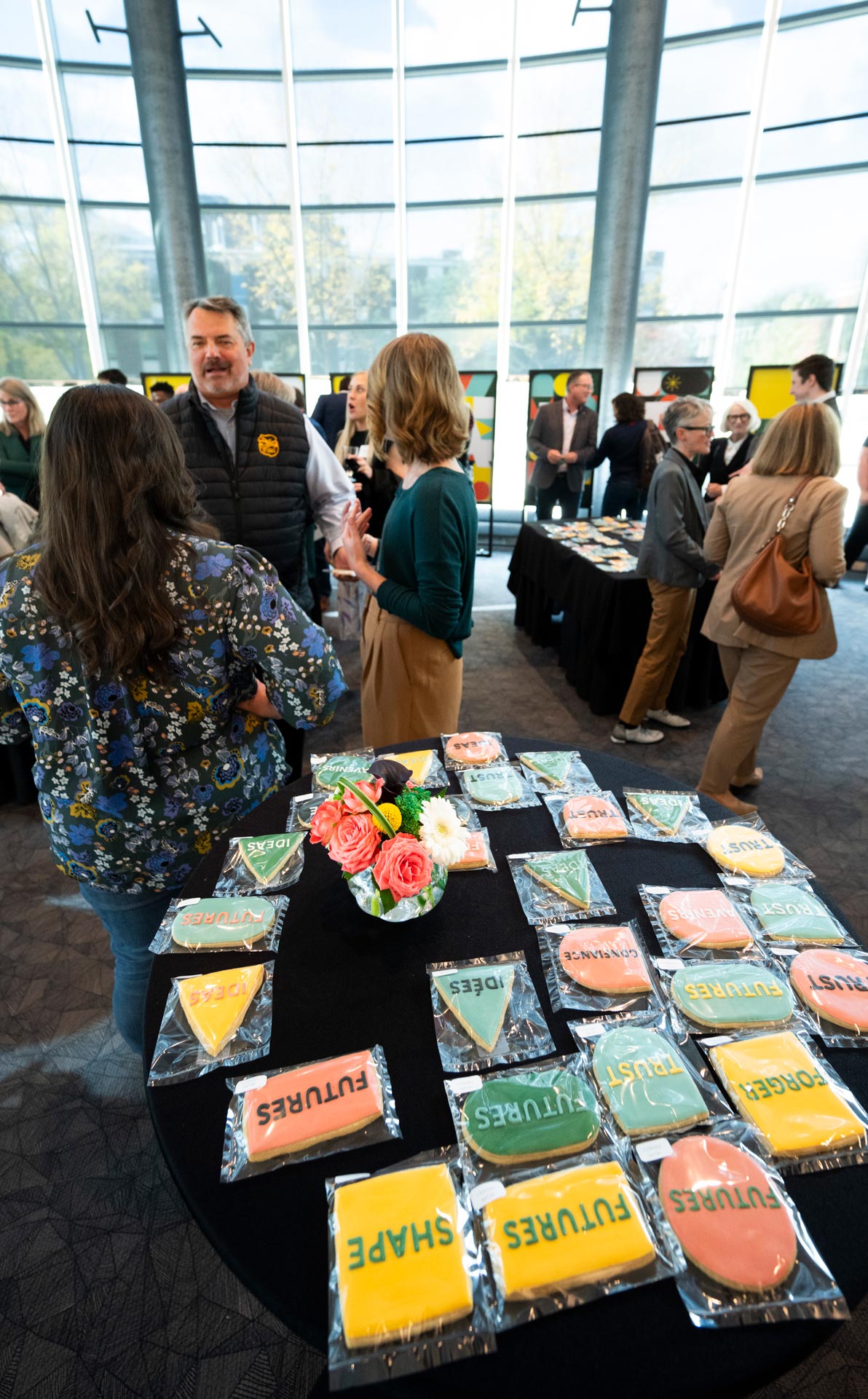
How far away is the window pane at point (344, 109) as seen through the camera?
680cm

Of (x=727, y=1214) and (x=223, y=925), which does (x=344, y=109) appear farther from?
(x=727, y=1214)

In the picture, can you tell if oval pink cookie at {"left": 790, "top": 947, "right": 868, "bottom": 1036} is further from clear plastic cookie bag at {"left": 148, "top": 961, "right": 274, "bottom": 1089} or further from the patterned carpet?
the patterned carpet

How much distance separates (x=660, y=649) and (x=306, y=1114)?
283 cm

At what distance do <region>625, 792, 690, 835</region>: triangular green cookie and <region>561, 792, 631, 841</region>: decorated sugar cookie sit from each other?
4 centimetres

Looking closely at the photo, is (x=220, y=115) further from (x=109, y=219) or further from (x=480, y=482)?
(x=480, y=482)

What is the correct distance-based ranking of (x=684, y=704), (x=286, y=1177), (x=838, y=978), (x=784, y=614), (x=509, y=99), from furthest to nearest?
(x=509, y=99) < (x=684, y=704) < (x=784, y=614) < (x=838, y=978) < (x=286, y=1177)

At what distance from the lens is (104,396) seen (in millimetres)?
986

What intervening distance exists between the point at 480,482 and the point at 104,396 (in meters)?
6.12

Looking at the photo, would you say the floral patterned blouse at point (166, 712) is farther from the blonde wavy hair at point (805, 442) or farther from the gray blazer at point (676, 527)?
the gray blazer at point (676, 527)

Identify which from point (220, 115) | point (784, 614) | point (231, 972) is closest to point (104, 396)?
point (231, 972)

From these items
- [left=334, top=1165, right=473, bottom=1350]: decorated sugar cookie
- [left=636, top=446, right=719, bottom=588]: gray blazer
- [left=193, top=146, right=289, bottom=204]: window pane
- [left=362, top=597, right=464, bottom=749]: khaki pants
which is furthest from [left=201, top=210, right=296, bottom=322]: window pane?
[left=334, top=1165, right=473, bottom=1350]: decorated sugar cookie

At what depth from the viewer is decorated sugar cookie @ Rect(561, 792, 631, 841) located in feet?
3.90

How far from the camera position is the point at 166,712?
45.1 inches

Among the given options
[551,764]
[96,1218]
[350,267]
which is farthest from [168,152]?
[96,1218]
